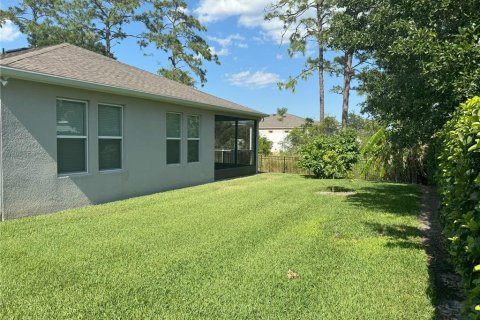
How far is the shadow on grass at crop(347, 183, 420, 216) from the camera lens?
8.60 metres

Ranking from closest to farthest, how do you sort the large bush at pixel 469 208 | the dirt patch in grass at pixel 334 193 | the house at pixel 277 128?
the large bush at pixel 469 208
the dirt patch in grass at pixel 334 193
the house at pixel 277 128

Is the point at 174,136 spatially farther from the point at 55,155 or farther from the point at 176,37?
the point at 176,37

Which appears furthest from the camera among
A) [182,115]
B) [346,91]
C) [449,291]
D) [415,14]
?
[346,91]

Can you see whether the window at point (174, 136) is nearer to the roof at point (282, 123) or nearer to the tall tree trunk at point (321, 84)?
the tall tree trunk at point (321, 84)

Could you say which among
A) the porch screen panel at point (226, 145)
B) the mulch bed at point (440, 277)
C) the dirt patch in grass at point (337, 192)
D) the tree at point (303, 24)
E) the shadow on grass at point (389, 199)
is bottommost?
the mulch bed at point (440, 277)

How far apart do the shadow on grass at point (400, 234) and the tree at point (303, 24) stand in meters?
20.3

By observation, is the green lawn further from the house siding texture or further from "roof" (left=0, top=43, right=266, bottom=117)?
"roof" (left=0, top=43, right=266, bottom=117)

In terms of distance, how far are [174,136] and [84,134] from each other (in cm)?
374

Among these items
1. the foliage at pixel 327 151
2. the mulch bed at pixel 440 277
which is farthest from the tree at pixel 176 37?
the mulch bed at pixel 440 277

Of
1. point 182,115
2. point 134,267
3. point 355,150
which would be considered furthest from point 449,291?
point 355,150

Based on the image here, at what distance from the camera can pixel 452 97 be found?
5930mm

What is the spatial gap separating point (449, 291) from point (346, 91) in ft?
78.3

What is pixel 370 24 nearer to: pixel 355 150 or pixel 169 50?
pixel 355 150

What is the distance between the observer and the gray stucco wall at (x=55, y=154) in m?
7.02
